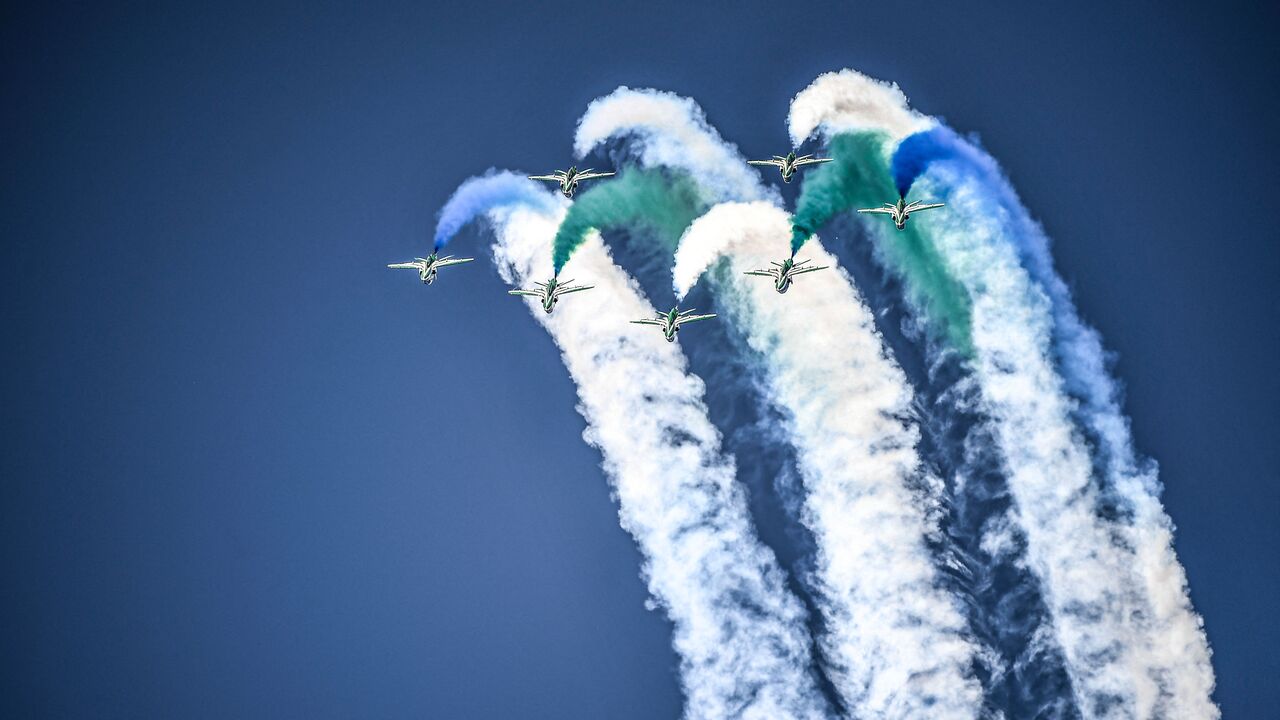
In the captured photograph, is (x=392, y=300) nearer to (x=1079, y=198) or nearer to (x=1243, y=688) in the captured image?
(x=1079, y=198)

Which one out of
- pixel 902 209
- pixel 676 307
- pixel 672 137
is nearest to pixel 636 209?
pixel 672 137

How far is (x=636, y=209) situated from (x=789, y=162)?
18.4 ft

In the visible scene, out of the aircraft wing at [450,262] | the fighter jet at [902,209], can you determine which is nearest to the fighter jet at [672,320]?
the fighter jet at [902,209]

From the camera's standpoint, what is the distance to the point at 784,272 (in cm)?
2923

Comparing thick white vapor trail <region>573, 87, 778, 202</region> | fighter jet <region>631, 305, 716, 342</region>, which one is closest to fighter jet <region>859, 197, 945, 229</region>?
thick white vapor trail <region>573, 87, 778, 202</region>

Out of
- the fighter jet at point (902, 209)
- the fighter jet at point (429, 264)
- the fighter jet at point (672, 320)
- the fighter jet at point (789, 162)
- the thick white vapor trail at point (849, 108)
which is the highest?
the thick white vapor trail at point (849, 108)

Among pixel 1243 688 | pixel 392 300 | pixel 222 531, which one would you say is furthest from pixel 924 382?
pixel 222 531

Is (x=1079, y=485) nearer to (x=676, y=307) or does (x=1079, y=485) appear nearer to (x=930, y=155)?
(x=930, y=155)

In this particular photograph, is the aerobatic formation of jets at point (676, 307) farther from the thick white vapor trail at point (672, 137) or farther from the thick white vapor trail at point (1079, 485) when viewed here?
the thick white vapor trail at point (1079, 485)

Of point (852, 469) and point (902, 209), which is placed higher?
point (902, 209)

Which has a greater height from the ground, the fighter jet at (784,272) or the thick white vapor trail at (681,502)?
the fighter jet at (784,272)

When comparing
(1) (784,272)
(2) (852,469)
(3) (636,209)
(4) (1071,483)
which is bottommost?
(2) (852,469)

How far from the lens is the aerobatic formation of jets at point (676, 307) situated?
29.4 m

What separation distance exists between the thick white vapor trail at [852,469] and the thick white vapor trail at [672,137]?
164 cm
